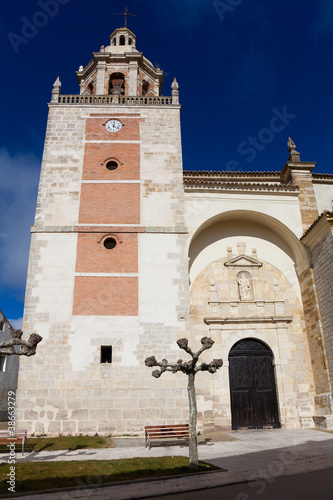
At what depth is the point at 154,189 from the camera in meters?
13.9

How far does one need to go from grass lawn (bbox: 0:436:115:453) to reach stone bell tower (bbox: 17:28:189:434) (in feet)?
1.46

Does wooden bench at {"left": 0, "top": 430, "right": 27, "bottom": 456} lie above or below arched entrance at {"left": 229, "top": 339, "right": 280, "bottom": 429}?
below

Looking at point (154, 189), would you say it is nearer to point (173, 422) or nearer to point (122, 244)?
point (122, 244)

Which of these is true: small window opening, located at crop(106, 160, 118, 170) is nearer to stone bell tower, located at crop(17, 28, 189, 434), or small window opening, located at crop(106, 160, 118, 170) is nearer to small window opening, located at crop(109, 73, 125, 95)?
stone bell tower, located at crop(17, 28, 189, 434)

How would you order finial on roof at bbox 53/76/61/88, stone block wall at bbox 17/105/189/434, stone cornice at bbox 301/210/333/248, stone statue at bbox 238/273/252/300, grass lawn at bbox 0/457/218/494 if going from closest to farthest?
grass lawn at bbox 0/457/218/494 → stone block wall at bbox 17/105/189/434 → stone cornice at bbox 301/210/333/248 → stone statue at bbox 238/273/252/300 → finial on roof at bbox 53/76/61/88

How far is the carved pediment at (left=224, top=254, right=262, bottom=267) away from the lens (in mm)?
14586

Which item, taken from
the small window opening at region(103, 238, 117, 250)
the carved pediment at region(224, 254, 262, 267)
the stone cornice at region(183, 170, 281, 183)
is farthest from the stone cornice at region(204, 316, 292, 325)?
the stone cornice at region(183, 170, 281, 183)

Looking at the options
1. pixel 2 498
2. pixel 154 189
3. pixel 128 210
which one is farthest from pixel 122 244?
pixel 2 498

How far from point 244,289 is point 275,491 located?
9.23m

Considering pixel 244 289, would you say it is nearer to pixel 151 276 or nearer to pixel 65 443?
pixel 151 276

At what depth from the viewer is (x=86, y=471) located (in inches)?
263

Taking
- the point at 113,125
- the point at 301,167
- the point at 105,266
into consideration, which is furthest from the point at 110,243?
the point at 301,167

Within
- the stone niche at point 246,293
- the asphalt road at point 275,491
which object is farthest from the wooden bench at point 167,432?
the stone niche at point 246,293

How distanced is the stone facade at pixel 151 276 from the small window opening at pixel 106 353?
3cm
